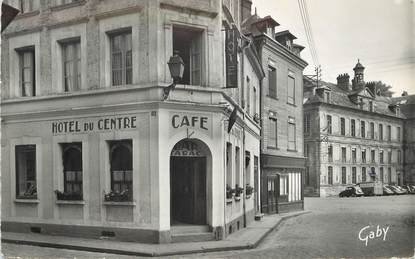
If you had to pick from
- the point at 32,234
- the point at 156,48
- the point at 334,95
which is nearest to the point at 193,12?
the point at 156,48

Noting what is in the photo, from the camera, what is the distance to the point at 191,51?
43.1 ft

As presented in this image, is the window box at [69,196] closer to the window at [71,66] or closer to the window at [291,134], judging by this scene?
the window at [71,66]

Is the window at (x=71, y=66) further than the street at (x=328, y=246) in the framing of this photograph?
Yes

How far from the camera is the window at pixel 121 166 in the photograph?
12.3 meters

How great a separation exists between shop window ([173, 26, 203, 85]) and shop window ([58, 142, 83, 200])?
11.1 feet

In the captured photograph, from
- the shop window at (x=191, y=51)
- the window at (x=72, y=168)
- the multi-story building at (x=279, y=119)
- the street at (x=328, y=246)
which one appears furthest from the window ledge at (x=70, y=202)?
the multi-story building at (x=279, y=119)

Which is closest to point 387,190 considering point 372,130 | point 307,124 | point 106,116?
point 372,130

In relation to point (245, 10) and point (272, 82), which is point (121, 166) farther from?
point (245, 10)

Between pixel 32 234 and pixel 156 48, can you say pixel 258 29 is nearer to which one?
pixel 156 48

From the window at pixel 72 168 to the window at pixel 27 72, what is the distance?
1.69m

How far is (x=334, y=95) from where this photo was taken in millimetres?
43000

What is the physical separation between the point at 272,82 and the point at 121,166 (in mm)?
13340

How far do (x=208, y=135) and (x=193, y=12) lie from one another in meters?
3.27

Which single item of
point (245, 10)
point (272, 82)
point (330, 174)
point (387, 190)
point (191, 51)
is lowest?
point (387, 190)
